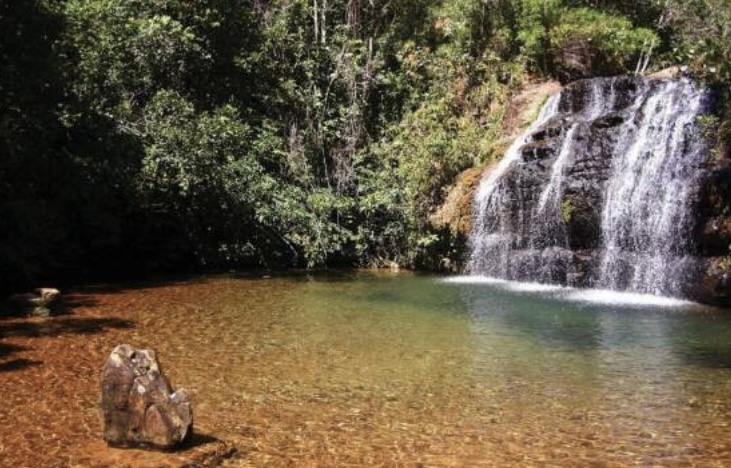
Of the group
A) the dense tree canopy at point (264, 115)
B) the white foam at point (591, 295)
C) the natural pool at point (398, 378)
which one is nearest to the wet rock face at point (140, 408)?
the natural pool at point (398, 378)

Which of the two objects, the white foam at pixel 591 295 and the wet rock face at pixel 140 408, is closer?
the wet rock face at pixel 140 408

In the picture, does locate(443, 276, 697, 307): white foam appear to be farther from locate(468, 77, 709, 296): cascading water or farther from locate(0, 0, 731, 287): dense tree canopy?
locate(0, 0, 731, 287): dense tree canopy

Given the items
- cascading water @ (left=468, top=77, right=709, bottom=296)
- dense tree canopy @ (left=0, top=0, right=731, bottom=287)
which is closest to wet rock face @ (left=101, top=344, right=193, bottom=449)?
dense tree canopy @ (left=0, top=0, right=731, bottom=287)

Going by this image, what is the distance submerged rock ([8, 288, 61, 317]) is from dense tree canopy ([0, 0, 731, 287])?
1.48 metres

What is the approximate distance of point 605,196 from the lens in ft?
52.5

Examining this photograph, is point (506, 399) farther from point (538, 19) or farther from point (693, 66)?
point (538, 19)

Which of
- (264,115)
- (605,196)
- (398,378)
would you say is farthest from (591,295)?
(264,115)

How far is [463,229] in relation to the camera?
18.8m

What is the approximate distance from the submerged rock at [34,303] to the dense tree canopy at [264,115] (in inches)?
58.4

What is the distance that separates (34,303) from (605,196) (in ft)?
38.7

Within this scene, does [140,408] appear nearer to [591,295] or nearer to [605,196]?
[591,295]

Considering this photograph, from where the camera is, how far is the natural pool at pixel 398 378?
20.1 feet

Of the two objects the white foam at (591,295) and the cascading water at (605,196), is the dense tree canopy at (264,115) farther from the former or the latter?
the white foam at (591,295)

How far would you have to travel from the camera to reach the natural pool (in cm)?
614
